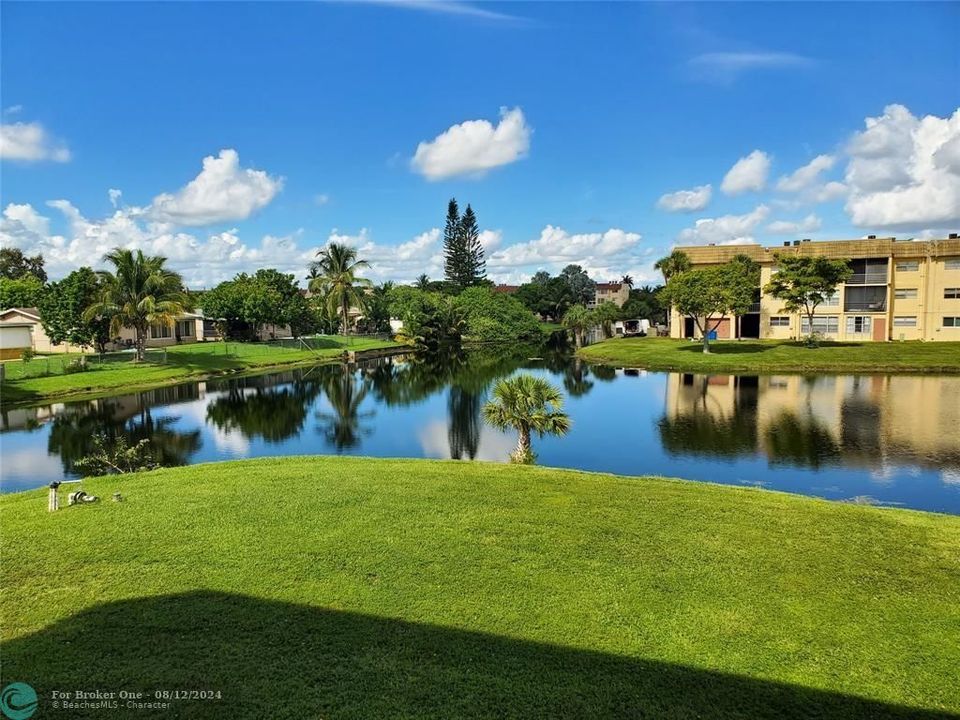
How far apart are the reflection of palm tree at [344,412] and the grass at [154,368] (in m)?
9.59

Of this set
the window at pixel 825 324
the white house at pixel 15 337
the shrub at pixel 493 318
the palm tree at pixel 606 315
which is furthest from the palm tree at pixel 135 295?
the palm tree at pixel 606 315

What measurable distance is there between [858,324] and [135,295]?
203ft

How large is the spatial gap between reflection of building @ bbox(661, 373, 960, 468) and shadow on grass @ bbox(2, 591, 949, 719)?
1511 cm

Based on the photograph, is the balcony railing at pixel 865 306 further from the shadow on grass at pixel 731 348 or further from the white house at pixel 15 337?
the white house at pixel 15 337

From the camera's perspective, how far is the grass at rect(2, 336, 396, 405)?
3502 centimetres

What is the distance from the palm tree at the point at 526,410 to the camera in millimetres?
17828

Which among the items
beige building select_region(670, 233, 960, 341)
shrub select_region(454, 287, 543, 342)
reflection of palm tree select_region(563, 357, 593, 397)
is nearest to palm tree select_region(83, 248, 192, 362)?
reflection of palm tree select_region(563, 357, 593, 397)

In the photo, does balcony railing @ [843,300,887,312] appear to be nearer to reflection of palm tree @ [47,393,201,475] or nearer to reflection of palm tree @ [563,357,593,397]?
reflection of palm tree @ [563,357,593,397]

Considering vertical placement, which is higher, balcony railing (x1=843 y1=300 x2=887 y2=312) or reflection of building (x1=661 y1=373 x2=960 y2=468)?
balcony railing (x1=843 y1=300 x2=887 y2=312)

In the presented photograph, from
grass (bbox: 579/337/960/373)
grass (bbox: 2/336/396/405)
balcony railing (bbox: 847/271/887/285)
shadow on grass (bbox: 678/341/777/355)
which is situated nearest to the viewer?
grass (bbox: 2/336/396/405)

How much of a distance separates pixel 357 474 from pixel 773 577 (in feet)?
28.4

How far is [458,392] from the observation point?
120 feet

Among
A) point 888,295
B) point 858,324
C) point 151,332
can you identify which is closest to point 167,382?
point 151,332

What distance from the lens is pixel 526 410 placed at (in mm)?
17922
